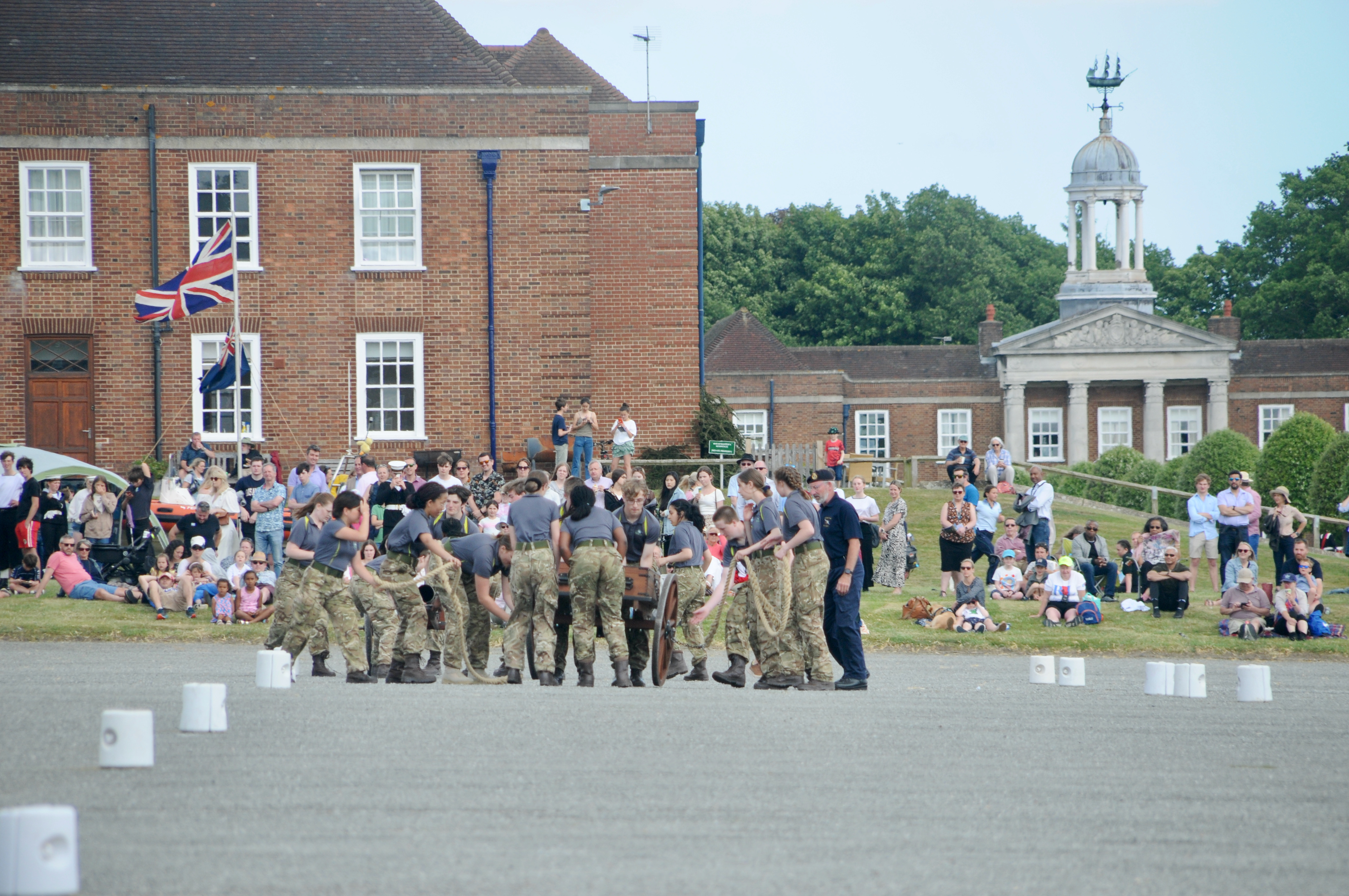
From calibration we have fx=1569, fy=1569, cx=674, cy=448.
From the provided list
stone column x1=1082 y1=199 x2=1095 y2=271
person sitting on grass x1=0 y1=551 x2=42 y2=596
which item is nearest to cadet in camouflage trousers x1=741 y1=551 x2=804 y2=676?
person sitting on grass x1=0 y1=551 x2=42 y2=596

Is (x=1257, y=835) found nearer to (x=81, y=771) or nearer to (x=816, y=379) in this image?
(x=81, y=771)

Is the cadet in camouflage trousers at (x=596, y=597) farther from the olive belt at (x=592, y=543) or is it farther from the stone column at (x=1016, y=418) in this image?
the stone column at (x=1016, y=418)

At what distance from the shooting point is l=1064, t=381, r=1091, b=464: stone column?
57562mm

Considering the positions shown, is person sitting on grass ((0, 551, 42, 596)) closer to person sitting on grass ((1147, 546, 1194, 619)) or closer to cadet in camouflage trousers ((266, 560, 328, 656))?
cadet in camouflage trousers ((266, 560, 328, 656))

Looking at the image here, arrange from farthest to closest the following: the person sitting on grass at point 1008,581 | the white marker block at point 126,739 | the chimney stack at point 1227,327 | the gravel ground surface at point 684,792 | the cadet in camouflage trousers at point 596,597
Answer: the chimney stack at point 1227,327
the person sitting on grass at point 1008,581
the cadet in camouflage trousers at point 596,597
the white marker block at point 126,739
the gravel ground surface at point 684,792

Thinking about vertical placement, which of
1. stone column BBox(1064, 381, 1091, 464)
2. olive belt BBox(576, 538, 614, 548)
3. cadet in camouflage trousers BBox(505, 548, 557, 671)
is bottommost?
cadet in camouflage trousers BBox(505, 548, 557, 671)

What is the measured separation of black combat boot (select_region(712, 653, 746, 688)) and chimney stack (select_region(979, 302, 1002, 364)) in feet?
152

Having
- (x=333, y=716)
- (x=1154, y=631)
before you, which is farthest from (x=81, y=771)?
(x=1154, y=631)

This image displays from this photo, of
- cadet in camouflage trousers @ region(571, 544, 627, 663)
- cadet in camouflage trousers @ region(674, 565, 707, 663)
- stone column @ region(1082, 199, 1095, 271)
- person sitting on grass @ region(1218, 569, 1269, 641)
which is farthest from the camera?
stone column @ region(1082, 199, 1095, 271)

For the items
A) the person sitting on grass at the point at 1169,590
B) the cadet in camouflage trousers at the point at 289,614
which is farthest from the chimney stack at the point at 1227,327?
the cadet in camouflage trousers at the point at 289,614

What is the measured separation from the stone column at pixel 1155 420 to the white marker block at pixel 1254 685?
149 feet

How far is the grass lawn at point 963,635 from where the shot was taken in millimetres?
18375

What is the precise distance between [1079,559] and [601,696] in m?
11.0

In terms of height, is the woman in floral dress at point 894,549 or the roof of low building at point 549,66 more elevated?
the roof of low building at point 549,66
